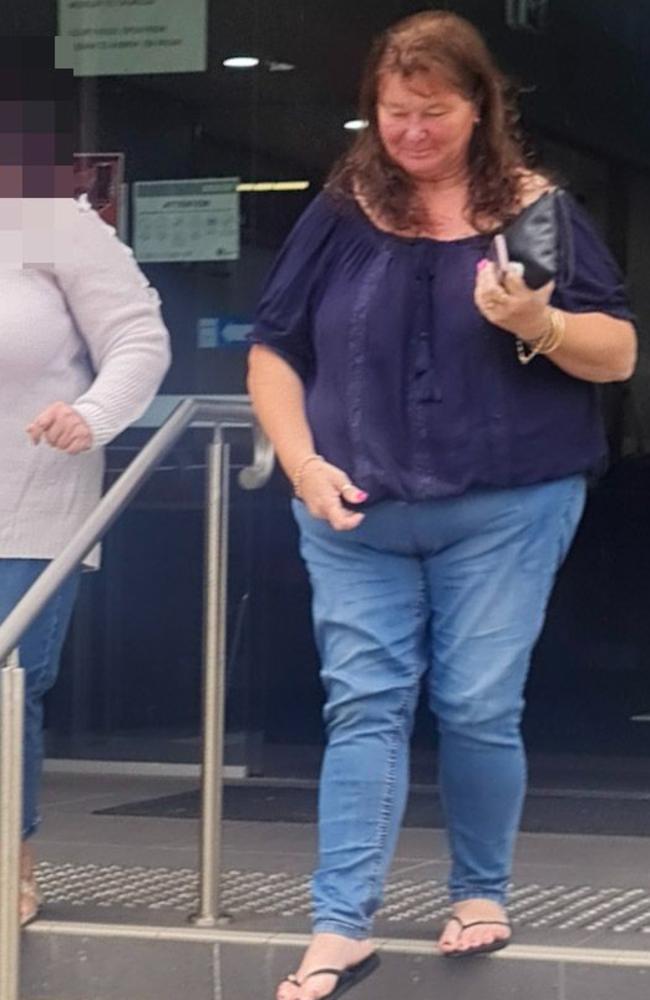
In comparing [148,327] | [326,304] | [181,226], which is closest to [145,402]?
[148,327]

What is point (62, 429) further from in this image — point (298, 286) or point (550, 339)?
point (550, 339)

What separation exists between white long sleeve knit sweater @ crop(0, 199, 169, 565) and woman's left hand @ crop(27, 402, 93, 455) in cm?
9

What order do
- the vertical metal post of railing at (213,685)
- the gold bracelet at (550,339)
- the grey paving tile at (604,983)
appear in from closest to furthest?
the gold bracelet at (550,339)
the grey paving tile at (604,983)
the vertical metal post of railing at (213,685)

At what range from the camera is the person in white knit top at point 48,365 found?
4.23 m

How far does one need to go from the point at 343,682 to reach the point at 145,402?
827 mm

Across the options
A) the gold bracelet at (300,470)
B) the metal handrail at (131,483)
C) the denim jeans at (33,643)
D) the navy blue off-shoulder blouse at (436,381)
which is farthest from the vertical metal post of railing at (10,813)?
the navy blue off-shoulder blouse at (436,381)

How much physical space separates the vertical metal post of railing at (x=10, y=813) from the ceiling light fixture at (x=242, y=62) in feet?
10.7

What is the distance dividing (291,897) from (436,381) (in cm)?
136

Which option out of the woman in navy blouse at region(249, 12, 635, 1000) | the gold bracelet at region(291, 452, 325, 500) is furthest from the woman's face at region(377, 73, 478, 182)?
the gold bracelet at region(291, 452, 325, 500)

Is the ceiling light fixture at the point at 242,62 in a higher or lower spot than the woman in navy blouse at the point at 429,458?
higher

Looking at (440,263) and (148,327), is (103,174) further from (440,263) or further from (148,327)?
(440,263)

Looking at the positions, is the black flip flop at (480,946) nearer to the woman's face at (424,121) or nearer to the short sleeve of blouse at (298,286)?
the short sleeve of blouse at (298,286)

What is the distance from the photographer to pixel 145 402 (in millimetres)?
4324

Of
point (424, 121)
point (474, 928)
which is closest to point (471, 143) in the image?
point (424, 121)
